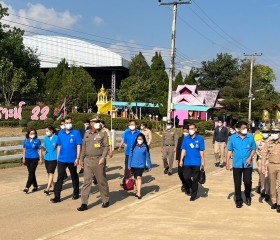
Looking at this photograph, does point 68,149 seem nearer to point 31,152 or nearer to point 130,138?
point 31,152

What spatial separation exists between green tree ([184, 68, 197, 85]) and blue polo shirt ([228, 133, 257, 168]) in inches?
2849

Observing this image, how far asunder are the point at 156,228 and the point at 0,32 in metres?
50.7

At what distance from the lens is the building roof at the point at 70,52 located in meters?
81.2

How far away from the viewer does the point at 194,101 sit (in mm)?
56281

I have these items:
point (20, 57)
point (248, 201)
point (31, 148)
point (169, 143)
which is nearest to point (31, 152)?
point (31, 148)

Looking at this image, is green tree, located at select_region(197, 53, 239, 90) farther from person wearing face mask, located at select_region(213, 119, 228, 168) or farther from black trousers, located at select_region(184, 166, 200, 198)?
black trousers, located at select_region(184, 166, 200, 198)

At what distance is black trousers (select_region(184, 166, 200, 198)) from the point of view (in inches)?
360

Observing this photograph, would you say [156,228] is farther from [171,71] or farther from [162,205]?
[171,71]

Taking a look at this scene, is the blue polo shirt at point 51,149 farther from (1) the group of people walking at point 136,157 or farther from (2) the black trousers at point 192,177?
(2) the black trousers at point 192,177

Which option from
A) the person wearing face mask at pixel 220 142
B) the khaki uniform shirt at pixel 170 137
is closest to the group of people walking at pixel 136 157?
the khaki uniform shirt at pixel 170 137

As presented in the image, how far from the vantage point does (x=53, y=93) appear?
66688mm

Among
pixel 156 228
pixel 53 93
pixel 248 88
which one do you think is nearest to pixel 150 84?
pixel 248 88

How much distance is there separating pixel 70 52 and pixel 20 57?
30268 millimetres

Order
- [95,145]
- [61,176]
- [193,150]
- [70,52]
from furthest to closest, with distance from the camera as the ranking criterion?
[70,52] → [193,150] → [61,176] → [95,145]
